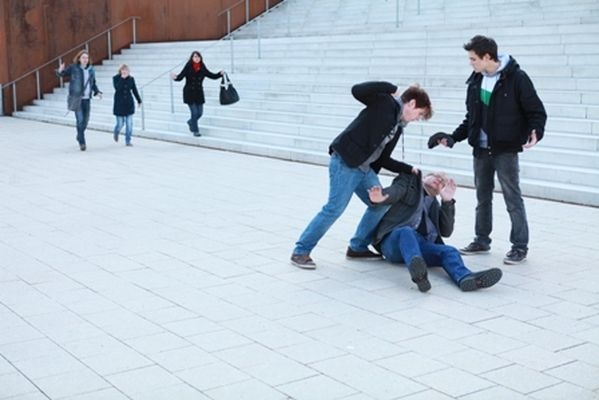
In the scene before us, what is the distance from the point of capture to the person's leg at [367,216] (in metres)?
6.61

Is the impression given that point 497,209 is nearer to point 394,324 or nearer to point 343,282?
point 343,282

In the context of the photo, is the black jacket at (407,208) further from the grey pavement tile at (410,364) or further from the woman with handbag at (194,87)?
the woman with handbag at (194,87)

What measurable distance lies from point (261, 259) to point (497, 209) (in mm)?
3215

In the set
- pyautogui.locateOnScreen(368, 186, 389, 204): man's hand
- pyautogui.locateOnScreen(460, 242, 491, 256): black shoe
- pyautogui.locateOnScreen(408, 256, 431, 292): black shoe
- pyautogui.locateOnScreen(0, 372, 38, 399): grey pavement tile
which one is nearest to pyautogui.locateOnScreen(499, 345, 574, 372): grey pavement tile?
pyautogui.locateOnScreen(408, 256, 431, 292): black shoe

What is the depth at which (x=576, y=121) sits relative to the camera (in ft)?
36.9

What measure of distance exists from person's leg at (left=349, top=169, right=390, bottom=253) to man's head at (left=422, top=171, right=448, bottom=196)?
0.35m

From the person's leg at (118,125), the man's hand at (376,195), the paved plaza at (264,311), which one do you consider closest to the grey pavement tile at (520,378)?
the paved plaza at (264,311)

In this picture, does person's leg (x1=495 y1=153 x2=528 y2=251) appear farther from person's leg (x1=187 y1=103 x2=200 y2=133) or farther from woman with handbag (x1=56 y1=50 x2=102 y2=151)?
person's leg (x1=187 y1=103 x2=200 y2=133)

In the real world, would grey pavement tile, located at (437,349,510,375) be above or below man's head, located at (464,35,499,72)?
below

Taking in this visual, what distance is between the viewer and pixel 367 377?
4516 millimetres

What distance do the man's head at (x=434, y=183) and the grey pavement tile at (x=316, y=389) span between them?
2492mm

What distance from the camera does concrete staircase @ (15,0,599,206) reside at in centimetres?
1118

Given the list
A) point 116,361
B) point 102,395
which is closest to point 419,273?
point 116,361

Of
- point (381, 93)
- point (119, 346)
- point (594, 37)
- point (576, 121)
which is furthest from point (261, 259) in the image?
point (594, 37)
